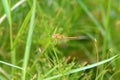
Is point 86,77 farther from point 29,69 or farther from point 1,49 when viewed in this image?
point 1,49

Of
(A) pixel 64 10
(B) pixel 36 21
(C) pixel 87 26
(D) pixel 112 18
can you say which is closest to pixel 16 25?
(B) pixel 36 21

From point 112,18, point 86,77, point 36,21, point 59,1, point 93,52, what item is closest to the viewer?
point 86,77

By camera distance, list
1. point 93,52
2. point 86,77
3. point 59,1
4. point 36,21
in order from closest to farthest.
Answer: point 86,77 < point 36,21 < point 59,1 < point 93,52

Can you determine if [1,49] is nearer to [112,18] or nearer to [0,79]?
[0,79]

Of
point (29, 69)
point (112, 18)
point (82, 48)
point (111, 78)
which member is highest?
point (112, 18)

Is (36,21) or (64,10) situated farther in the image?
(64,10)

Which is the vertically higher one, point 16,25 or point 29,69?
point 16,25

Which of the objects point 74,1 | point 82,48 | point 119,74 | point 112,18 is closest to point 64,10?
point 74,1
